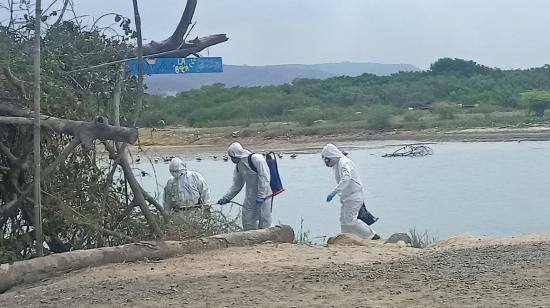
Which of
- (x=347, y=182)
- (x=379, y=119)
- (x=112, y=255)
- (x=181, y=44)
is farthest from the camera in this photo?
(x=379, y=119)

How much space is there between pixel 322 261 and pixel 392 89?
51115mm

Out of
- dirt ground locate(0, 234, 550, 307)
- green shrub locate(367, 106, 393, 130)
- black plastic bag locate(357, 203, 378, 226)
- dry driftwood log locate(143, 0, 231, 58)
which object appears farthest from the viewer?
green shrub locate(367, 106, 393, 130)

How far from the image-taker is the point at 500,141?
40625 millimetres

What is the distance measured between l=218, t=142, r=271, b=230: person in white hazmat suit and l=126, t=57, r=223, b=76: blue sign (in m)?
3.33

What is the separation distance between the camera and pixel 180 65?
1148 cm

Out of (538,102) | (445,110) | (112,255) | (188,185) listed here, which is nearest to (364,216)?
(188,185)

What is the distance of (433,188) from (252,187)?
458 inches

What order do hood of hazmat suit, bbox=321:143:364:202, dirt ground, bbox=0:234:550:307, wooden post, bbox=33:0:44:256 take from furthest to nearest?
hood of hazmat suit, bbox=321:143:364:202, wooden post, bbox=33:0:44:256, dirt ground, bbox=0:234:550:307

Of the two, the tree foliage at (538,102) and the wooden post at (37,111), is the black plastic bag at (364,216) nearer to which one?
the wooden post at (37,111)

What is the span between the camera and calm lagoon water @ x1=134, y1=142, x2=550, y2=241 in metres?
Result: 19.0

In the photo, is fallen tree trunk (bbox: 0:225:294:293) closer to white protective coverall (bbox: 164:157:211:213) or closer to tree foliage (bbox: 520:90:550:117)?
white protective coverall (bbox: 164:157:211:213)

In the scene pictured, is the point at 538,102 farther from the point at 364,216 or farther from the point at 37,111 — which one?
the point at 37,111

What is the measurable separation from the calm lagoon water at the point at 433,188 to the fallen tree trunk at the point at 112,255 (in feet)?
5.27

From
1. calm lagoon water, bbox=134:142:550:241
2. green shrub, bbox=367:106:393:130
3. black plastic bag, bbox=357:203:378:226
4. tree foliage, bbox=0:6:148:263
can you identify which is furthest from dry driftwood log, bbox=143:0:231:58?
green shrub, bbox=367:106:393:130
